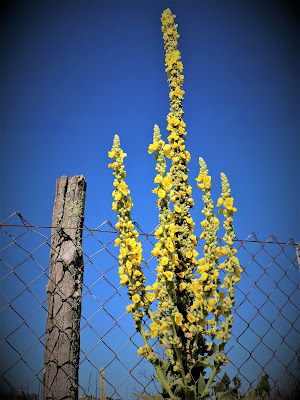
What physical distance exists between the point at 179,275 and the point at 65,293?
0.83m

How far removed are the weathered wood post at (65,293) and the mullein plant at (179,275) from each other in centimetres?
57

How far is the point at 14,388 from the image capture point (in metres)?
2.19

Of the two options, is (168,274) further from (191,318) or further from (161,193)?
(161,193)

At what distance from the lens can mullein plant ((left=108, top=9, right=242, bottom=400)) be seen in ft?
5.46

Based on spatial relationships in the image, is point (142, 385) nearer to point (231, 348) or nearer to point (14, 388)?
point (231, 348)

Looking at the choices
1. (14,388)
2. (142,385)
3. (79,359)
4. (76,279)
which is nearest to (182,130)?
(76,279)

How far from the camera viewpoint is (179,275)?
1.78m

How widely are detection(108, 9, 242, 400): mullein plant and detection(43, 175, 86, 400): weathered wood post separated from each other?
1.87 feet

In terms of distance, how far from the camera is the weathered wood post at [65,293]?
2.03 metres

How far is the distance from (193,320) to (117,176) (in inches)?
35.1

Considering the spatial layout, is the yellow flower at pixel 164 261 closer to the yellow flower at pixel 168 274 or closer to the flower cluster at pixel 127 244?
the yellow flower at pixel 168 274

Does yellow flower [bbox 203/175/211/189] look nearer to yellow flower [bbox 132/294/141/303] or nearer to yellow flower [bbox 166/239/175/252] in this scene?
yellow flower [bbox 166/239/175/252]

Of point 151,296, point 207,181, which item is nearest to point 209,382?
point 151,296

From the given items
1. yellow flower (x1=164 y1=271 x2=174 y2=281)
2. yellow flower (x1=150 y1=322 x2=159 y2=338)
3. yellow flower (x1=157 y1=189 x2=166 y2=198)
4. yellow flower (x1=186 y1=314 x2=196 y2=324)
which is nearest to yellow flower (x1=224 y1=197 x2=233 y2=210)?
yellow flower (x1=157 y1=189 x2=166 y2=198)
